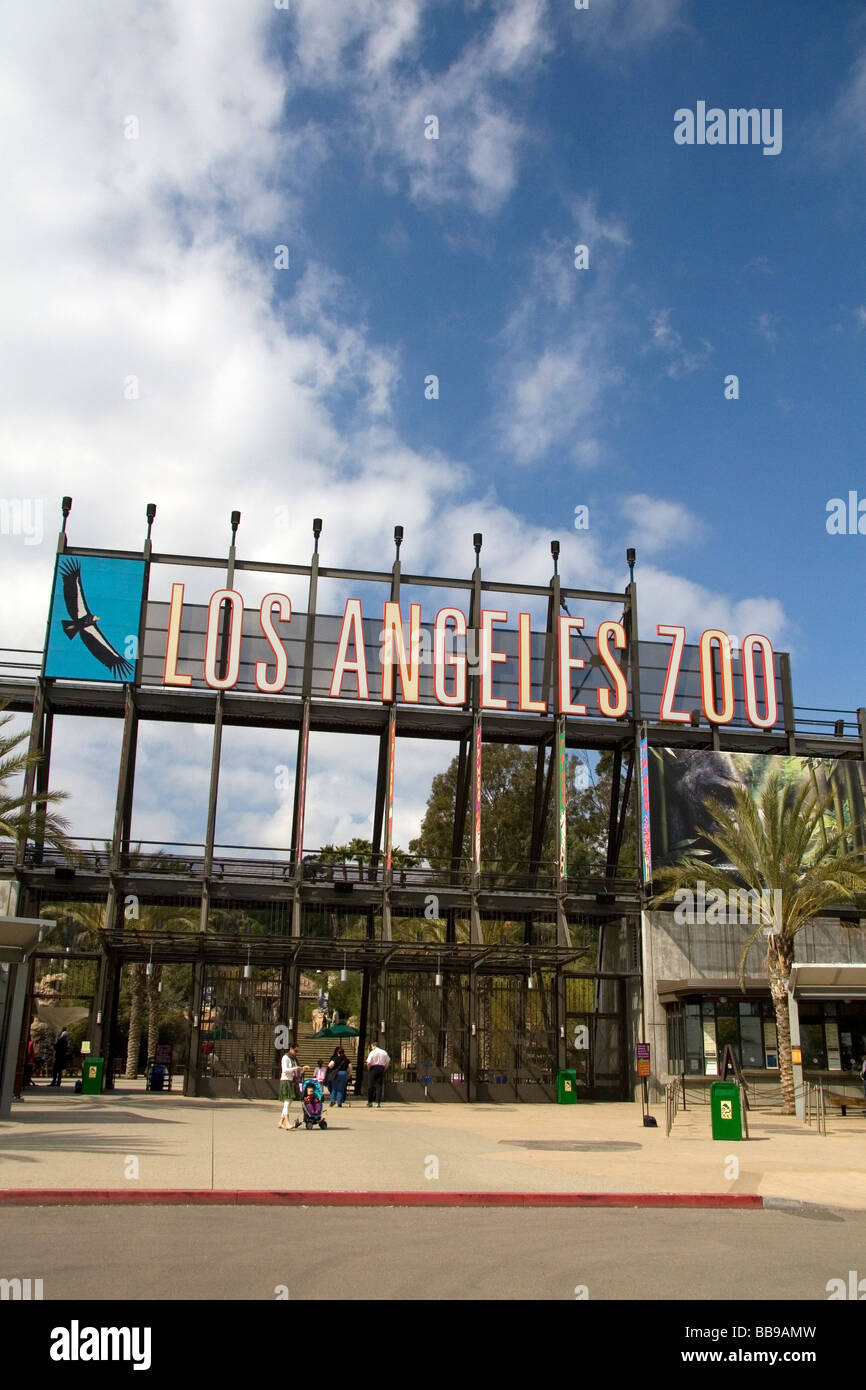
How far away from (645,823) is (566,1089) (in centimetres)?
951

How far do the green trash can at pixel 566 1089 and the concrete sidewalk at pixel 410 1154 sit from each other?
536 centimetres

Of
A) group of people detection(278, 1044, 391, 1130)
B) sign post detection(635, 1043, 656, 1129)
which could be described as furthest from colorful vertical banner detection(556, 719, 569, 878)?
group of people detection(278, 1044, 391, 1130)

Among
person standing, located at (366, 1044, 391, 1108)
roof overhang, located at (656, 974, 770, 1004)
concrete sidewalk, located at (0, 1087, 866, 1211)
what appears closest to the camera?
concrete sidewalk, located at (0, 1087, 866, 1211)

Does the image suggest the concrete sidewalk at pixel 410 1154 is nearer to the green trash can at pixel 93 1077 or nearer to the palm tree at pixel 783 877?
the green trash can at pixel 93 1077

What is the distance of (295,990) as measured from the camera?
3597 cm

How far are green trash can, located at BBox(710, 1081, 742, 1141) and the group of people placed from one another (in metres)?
7.98

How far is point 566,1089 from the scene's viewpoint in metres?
36.1

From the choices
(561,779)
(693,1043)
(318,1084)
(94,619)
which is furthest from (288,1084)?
(94,619)

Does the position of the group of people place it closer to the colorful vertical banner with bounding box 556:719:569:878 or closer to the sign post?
the sign post

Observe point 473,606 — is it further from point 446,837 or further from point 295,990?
point 446,837

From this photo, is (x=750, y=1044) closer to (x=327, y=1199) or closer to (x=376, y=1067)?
(x=376, y=1067)

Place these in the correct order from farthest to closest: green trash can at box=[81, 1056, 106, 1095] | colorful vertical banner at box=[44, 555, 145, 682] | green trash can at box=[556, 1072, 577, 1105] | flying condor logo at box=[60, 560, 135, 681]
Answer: flying condor logo at box=[60, 560, 135, 681] < colorful vertical banner at box=[44, 555, 145, 682] < green trash can at box=[556, 1072, 577, 1105] < green trash can at box=[81, 1056, 106, 1095]

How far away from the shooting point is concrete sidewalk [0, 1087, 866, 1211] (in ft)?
48.4
